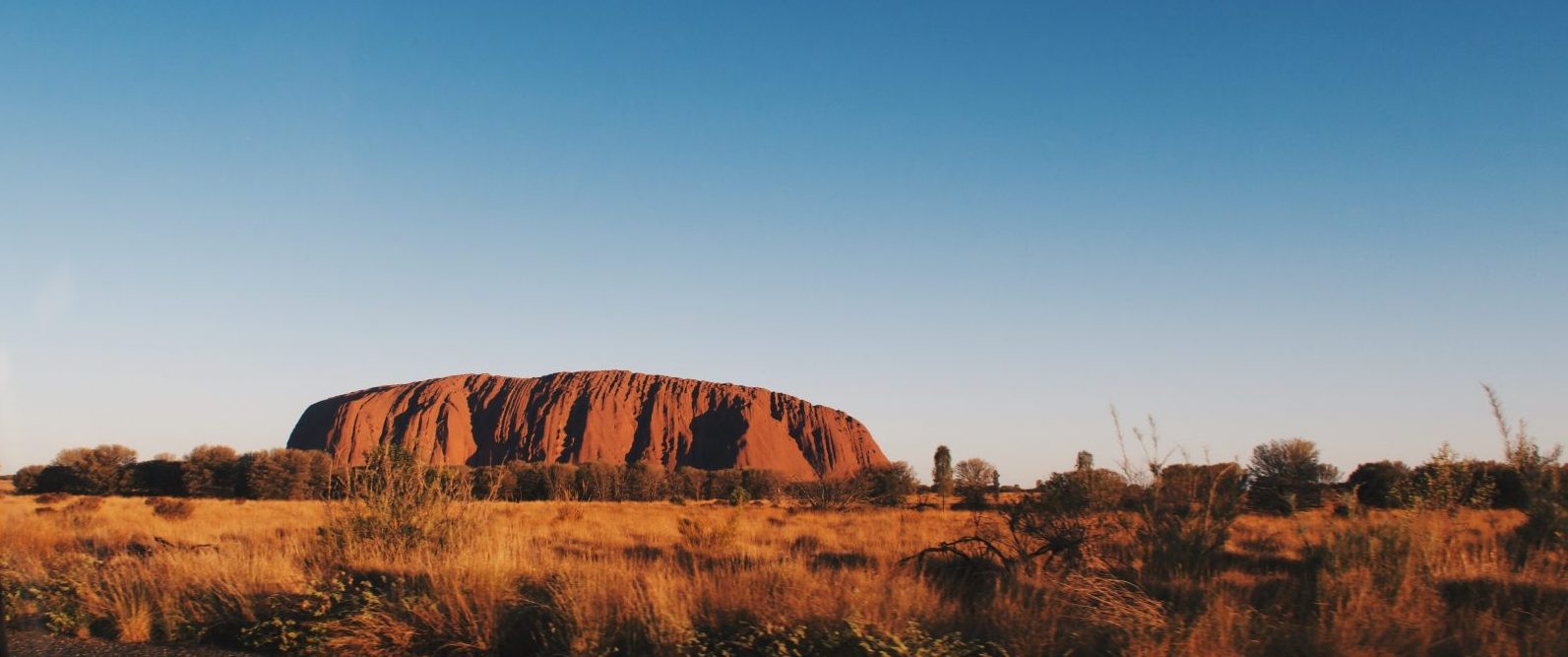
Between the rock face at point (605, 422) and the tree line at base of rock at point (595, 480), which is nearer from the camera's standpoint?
the tree line at base of rock at point (595, 480)

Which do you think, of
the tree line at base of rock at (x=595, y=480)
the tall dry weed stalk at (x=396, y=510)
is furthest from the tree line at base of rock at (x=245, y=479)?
the tall dry weed stalk at (x=396, y=510)

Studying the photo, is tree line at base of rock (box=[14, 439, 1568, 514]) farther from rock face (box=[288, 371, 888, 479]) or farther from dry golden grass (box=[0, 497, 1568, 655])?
rock face (box=[288, 371, 888, 479])

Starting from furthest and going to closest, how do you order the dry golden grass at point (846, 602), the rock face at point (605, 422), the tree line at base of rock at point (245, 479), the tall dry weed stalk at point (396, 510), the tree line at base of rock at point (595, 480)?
1. the rock face at point (605, 422)
2. the tree line at base of rock at point (245, 479)
3. the tree line at base of rock at point (595, 480)
4. the tall dry weed stalk at point (396, 510)
5. the dry golden grass at point (846, 602)

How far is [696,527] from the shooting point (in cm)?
1828

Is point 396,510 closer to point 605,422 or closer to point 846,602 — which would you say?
point 846,602

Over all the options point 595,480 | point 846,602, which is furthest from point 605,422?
point 846,602

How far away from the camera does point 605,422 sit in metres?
148

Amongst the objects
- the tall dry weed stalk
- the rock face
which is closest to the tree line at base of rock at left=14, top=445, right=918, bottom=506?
the tall dry weed stalk

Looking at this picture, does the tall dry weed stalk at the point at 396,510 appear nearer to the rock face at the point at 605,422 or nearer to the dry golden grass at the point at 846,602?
the dry golden grass at the point at 846,602

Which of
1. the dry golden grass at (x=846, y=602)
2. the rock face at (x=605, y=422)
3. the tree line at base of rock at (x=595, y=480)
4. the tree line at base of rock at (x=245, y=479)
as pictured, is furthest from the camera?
the rock face at (x=605, y=422)

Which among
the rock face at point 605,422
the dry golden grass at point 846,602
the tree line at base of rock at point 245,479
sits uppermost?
the rock face at point 605,422

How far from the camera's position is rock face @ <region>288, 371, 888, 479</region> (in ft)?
455

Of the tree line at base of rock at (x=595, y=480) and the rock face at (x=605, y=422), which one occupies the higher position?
the rock face at (x=605, y=422)

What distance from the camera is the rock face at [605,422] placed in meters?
139
